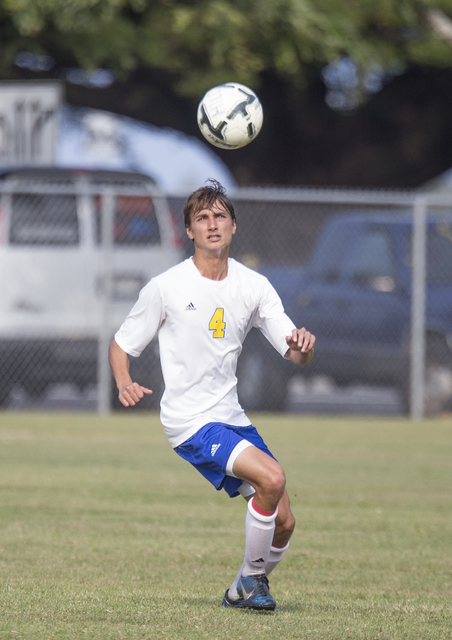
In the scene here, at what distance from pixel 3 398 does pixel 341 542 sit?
7.02 m

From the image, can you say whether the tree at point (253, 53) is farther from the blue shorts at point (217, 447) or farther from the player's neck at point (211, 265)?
the blue shorts at point (217, 447)

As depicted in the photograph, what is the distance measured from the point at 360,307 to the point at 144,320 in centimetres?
754

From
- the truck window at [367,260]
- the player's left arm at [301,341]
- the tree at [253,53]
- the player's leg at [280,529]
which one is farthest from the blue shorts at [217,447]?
the tree at [253,53]

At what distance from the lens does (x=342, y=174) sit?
1977cm

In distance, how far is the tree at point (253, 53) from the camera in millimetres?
14805

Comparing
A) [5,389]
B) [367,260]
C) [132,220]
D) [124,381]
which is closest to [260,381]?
[367,260]

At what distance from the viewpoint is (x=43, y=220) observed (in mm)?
11305

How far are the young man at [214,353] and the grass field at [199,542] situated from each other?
32 centimetres

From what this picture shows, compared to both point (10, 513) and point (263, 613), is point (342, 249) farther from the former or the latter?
point (263, 613)

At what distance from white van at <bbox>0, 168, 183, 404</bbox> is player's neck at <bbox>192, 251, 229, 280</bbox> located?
6.86 metres

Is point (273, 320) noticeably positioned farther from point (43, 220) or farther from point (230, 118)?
point (43, 220)

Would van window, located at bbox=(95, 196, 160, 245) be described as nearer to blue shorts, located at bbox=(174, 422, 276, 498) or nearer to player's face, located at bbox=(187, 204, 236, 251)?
player's face, located at bbox=(187, 204, 236, 251)

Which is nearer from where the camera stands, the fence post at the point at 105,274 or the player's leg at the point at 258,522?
the player's leg at the point at 258,522

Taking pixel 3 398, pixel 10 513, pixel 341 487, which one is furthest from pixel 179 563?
pixel 3 398
